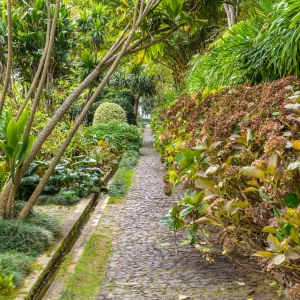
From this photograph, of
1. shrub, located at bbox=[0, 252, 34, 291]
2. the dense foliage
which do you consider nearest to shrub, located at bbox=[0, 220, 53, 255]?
shrub, located at bbox=[0, 252, 34, 291]

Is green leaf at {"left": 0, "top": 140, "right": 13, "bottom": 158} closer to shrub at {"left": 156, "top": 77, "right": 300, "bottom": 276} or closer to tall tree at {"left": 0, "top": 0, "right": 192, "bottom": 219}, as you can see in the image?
tall tree at {"left": 0, "top": 0, "right": 192, "bottom": 219}

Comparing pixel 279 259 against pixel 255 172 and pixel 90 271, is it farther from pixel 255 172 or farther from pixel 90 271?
pixel 90 271

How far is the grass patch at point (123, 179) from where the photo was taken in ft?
22.6

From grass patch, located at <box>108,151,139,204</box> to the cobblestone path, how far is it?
1462 millimetres

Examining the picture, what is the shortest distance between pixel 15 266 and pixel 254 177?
71.5 inches

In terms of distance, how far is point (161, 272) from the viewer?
11.8 feet

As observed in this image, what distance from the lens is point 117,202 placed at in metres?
6.43

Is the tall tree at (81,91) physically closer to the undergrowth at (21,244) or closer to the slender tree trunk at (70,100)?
the slender tree trunk at (70,100)


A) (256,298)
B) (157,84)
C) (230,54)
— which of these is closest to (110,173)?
(230,54)

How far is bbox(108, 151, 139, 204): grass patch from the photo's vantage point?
6.90 m

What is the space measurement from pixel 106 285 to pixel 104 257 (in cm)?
67

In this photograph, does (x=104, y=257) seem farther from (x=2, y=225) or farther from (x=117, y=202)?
(x=117, y=202)

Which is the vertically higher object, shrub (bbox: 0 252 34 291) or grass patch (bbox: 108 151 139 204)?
shrub (bbox: 0 252 34 291)

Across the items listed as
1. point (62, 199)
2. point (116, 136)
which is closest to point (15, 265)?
point (62, 199)
